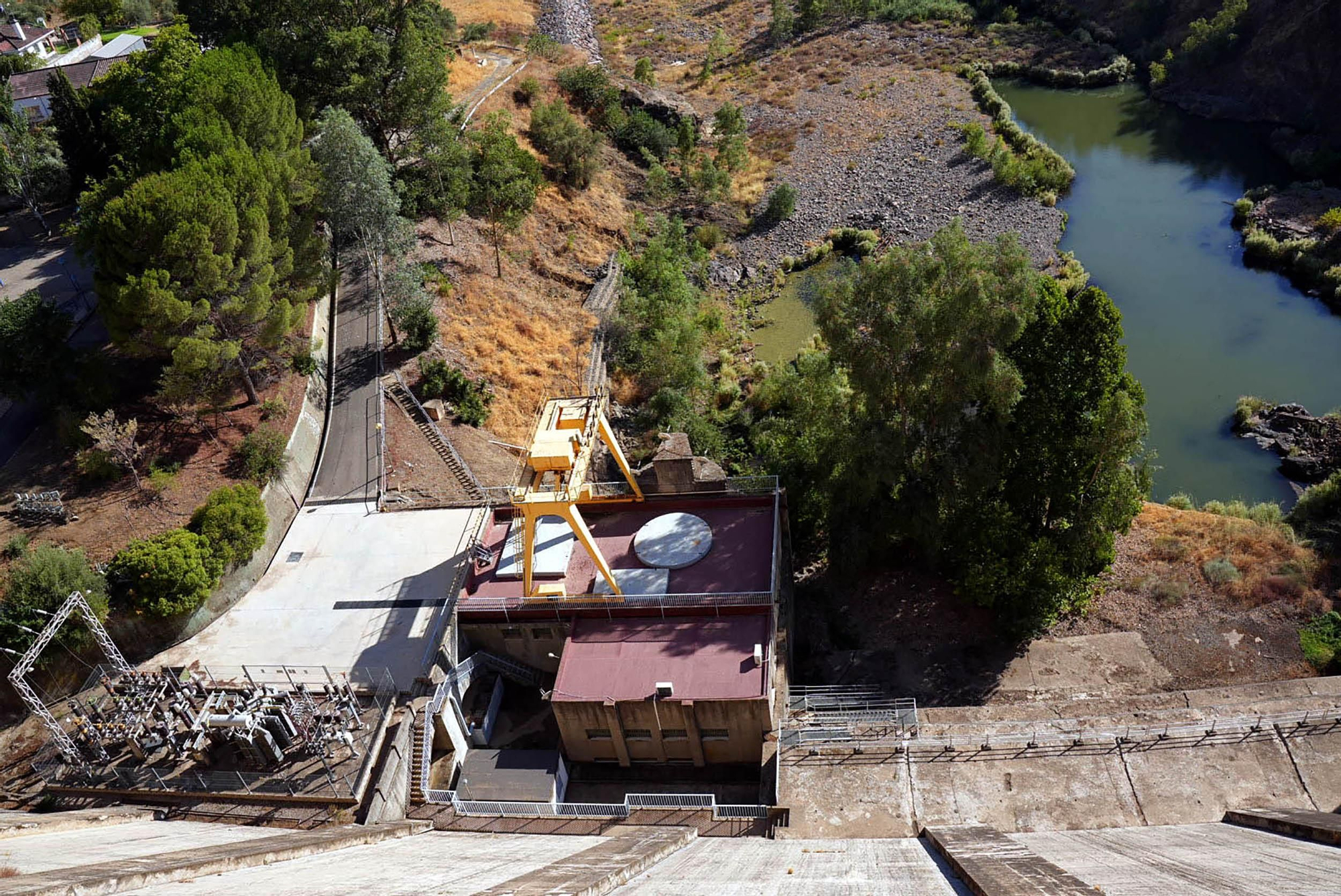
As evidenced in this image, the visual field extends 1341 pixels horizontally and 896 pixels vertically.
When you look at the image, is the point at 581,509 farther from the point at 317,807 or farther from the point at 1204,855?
the point at 1204,855

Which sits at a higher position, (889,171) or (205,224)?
(205,224)

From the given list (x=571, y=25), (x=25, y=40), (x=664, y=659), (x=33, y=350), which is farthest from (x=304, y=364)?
(x=571, y=25)

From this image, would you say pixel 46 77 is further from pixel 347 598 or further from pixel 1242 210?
pixel 1242 210

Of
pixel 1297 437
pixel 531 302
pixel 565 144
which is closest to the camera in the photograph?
pixel 1297 437

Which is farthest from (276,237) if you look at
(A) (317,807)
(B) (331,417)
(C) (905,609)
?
(C) (905,609)

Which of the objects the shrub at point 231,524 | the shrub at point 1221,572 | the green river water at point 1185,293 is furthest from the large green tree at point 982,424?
the shrub at point 231,524

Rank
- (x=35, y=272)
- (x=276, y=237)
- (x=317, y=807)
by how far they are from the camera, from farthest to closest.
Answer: (x=35, y=272) → (x=276, y=237) → (x=317, y=807)
